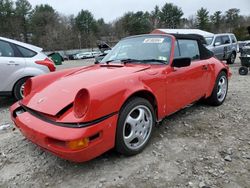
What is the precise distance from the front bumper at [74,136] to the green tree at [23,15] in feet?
215

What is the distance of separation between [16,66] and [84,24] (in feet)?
225

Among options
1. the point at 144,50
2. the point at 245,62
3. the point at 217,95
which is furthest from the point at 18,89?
the point at 245,62

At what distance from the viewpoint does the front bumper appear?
2463 mm

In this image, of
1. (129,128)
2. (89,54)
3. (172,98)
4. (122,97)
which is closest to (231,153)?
(172,98)

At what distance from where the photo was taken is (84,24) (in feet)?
234

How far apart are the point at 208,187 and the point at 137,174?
0.72 m

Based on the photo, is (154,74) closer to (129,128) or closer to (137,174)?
(129,128)

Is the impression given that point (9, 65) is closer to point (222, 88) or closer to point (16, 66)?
point (16, 66)

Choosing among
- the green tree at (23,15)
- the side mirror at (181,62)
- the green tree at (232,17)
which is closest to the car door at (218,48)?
the side mirror at (181,62)

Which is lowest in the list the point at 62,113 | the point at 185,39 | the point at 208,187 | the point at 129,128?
the point at 208,187

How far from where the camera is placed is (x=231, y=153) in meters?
3.13

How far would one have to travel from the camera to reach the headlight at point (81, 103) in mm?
2553

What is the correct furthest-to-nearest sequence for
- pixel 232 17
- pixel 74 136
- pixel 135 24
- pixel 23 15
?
pixel 232 17
pixel 135 24
pixel 23 15
pixel 74 136

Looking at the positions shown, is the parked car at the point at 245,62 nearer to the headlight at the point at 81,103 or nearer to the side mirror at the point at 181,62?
the side mirror at the point at 181,62
